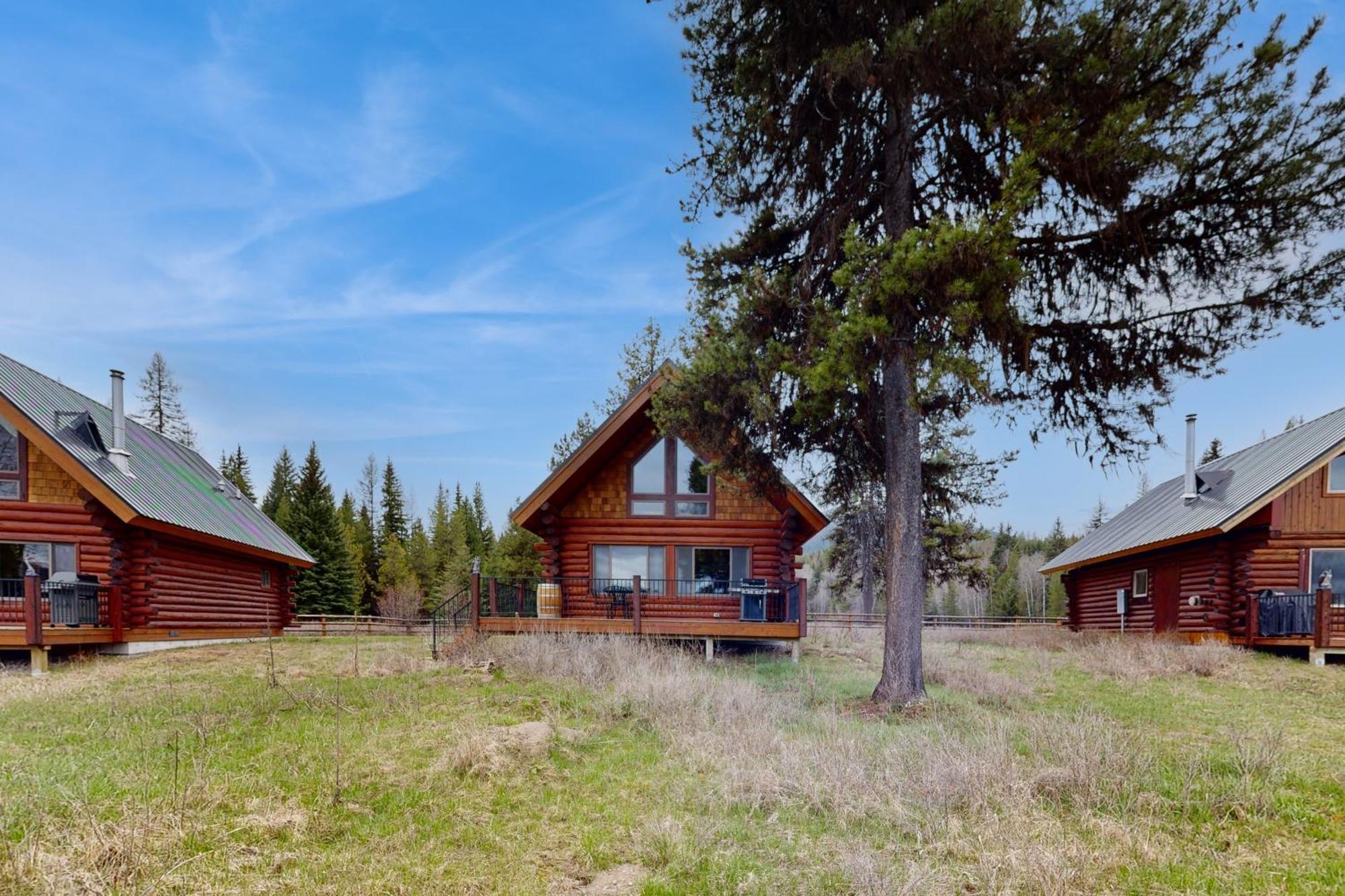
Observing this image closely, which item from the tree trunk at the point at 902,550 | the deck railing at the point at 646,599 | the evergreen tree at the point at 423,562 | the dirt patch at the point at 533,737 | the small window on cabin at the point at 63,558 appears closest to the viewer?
the dirt patch at the point at 533,737

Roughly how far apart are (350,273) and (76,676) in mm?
12217

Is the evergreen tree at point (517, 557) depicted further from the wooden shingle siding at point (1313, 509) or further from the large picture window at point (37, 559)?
the wooden shingle siding at point (1313, 509)

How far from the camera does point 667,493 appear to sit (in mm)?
17891

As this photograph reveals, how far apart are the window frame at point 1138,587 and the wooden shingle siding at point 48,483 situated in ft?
97.4

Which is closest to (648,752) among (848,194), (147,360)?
(848,194)

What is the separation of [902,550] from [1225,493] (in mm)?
14796

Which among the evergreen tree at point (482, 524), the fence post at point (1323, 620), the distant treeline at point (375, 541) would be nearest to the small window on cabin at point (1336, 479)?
the fence post at point (1323, 620)

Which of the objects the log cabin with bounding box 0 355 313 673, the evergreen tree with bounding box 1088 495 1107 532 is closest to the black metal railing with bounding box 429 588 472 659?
the log cabin with bounding box 0 355 313 673

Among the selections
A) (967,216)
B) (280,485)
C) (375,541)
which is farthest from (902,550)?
(280,485)

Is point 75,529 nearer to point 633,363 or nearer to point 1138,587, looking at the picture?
point 633,363

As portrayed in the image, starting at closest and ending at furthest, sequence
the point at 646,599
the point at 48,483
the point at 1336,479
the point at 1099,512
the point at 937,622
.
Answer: the point at 48,483 < the point at 1336,479 < the point at 646,599 < the point at 937,622 < the point at 1099,512

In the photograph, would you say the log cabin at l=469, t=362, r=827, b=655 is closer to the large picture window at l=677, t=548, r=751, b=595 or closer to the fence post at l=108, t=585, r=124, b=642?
the large picture window at l=677, t=548, r=751, b=595

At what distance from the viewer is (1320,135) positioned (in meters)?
9.12

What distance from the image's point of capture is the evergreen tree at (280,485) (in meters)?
43.3
